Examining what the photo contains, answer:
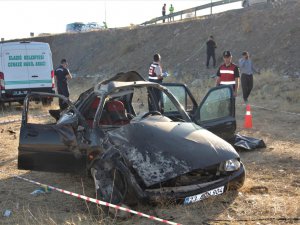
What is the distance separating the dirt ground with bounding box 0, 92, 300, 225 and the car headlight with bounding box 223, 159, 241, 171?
1.20ft

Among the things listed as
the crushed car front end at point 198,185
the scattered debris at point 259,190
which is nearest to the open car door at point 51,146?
the crushed car front end at point 198,185

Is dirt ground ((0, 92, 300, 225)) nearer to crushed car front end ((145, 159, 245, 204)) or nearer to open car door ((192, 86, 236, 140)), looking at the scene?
crushed car front end ((145, 159, 245, 204))

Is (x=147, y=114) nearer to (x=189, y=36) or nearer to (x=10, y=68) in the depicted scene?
(x=10, y=68)

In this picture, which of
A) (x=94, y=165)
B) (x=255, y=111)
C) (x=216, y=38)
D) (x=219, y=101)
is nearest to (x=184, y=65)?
(x=216, y=38)

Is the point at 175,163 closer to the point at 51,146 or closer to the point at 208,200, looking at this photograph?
the point at 208,200

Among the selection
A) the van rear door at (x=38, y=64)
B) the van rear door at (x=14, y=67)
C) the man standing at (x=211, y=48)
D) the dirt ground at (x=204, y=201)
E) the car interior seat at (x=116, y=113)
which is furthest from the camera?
the man standing at (x=211, y=48)

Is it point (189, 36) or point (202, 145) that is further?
point (189, 36)

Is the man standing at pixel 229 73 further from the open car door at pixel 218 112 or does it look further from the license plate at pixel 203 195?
the license plate at pixel 203 195

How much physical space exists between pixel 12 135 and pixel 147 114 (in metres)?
5.61

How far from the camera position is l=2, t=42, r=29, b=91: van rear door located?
562 inches

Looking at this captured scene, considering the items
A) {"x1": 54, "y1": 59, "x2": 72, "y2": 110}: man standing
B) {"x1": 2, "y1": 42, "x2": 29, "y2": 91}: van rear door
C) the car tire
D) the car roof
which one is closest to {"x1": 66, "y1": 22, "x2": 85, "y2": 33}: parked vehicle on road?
{"x1": 2, "y1": 42, "x2": 29, "y2": 91}: van rear door

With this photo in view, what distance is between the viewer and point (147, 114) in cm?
596

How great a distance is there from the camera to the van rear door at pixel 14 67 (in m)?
14.3

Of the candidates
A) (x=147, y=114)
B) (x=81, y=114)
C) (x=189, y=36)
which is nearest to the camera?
(x=147, y=114)
